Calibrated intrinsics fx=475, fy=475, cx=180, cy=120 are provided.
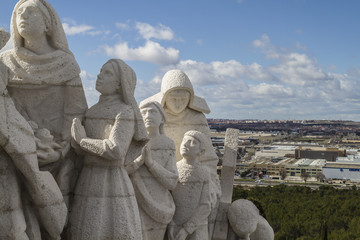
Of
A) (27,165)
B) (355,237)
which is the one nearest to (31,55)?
(27,165)

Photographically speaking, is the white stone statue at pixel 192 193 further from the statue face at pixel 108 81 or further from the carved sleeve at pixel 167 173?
the statue face at pixel 108 81

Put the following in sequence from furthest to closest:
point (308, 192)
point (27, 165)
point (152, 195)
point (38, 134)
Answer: point (308, 192), point (152, 195), point (38, 134), point (27, 165)

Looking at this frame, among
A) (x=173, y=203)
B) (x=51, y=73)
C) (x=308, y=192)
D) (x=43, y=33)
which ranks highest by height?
(x=43, y=33)

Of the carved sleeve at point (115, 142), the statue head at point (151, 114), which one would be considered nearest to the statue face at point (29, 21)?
the carved sleeve at point (115, 142)

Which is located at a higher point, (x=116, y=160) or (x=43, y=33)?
(x=43, y=33)

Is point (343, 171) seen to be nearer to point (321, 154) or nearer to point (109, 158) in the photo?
point (321, 154)

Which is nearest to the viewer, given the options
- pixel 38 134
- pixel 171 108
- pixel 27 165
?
pixel 27 165

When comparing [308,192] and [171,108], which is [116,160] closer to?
[171,108]
